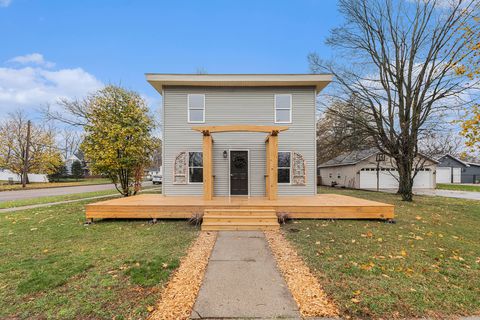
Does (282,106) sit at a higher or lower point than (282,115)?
higher

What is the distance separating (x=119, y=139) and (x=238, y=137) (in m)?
5.53

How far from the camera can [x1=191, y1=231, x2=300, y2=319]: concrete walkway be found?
262cm

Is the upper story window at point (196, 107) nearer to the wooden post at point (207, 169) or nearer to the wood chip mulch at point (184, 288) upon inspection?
the wooden post at point (207, 169)

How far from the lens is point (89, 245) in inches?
197

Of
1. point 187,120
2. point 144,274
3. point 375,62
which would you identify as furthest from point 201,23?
point 144,274

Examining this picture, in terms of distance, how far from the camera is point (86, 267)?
378 cm

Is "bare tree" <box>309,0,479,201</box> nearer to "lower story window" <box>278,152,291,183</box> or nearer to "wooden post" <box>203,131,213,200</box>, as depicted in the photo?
"lower story window" <box>278,152,291,183</box>

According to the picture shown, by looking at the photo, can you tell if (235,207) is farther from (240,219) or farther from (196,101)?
(196,101)

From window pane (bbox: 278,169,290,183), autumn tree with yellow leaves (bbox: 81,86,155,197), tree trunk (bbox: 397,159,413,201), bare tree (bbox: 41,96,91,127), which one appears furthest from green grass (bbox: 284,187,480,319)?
bare tree (bbox: 41,96,91,127)

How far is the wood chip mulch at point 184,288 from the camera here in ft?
8.51

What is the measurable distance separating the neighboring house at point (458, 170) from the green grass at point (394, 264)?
36.5 metres

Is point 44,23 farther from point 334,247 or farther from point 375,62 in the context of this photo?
point 375,62

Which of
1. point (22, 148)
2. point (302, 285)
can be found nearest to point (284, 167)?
point (302, 285)

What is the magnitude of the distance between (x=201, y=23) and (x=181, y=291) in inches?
581
